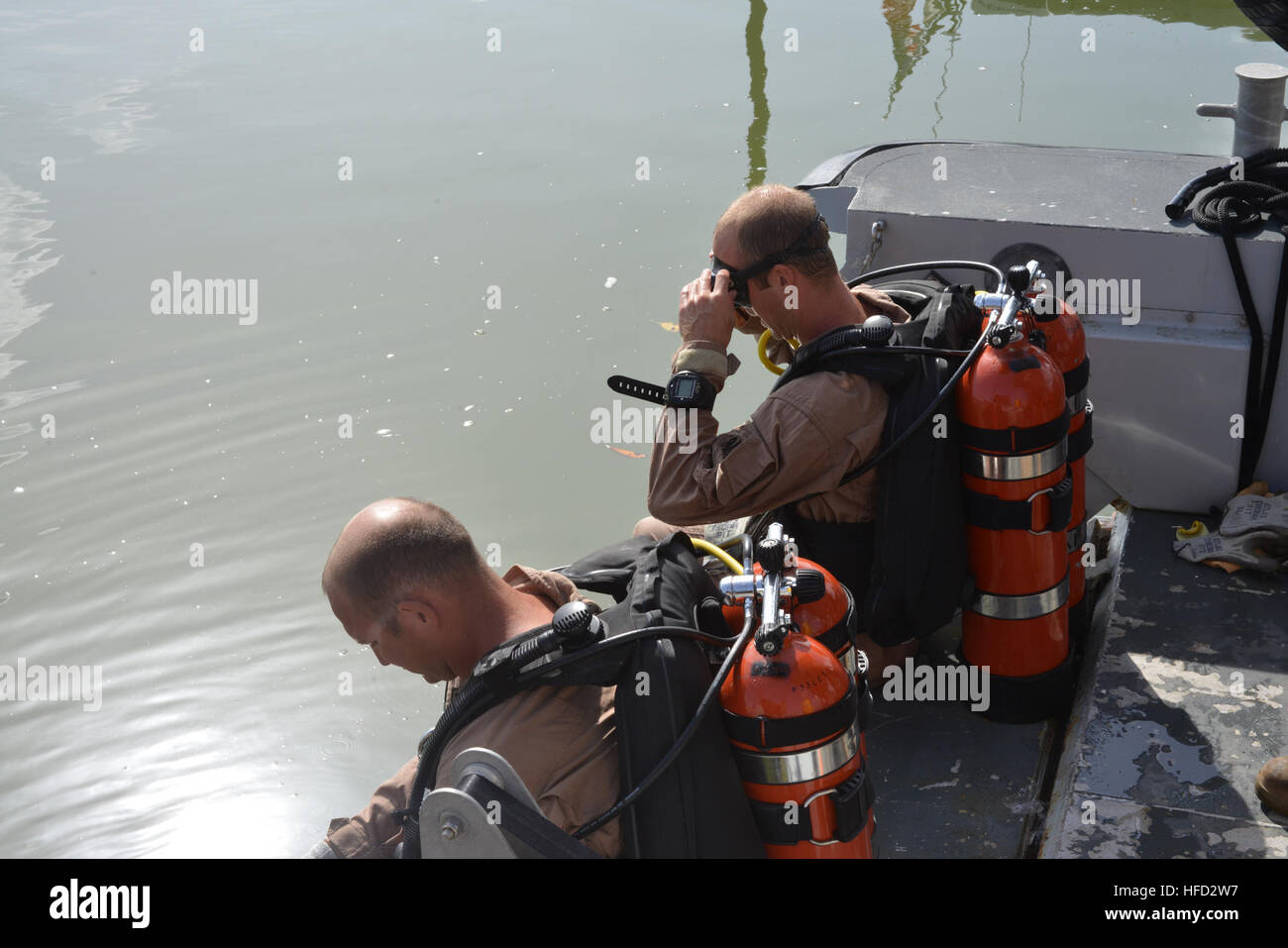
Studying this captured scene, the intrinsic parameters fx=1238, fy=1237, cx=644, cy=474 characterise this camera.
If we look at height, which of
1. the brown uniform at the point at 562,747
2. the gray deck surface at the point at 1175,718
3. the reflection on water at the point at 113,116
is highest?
the reflection on water at the point at 113,116

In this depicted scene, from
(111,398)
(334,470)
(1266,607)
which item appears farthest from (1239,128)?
(111,398)

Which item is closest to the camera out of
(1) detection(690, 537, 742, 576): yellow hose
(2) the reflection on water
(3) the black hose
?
(1) detection(690, 537, 742, 576): yellow hose

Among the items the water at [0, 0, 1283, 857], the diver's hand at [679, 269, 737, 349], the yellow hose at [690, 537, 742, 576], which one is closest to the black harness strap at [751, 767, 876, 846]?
the yellow hose at [690, 537, 742, 576]

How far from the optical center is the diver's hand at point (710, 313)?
3.09 m

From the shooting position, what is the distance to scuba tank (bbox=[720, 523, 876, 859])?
200 cm

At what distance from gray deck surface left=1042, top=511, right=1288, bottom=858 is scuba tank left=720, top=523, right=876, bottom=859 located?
695mm

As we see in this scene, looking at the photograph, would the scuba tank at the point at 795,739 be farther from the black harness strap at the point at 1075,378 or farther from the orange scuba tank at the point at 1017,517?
the black harness strap at the point at 1075,378

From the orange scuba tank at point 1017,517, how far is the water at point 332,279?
220 centimetres

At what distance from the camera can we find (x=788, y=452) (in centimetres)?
289

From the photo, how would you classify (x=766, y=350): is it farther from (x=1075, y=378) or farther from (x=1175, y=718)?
(x=1175, y=718)

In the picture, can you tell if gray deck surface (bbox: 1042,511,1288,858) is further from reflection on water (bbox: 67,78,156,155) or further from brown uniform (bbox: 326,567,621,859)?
reflection on water (bbox: 67,78,156,155)

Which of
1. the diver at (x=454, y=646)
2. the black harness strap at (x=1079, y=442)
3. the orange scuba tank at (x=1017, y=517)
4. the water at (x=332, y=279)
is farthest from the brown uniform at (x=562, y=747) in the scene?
the water at (x=332, y=279)

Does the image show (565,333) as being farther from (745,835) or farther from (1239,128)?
(745,835)
